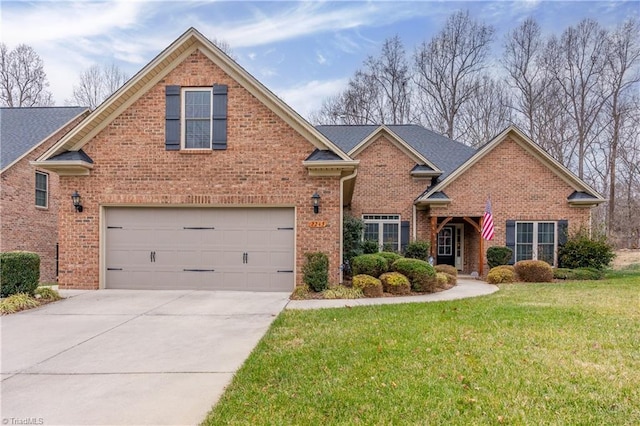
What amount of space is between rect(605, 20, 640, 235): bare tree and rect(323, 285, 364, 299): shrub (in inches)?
1028

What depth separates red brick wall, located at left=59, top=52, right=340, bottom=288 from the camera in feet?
32.7

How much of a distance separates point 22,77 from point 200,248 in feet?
95.6

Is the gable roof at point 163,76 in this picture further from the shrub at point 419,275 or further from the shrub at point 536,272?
the shrub at point 536,272

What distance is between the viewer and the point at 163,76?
1008 cm

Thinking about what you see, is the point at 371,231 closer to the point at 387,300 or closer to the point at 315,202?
the point at 315,202

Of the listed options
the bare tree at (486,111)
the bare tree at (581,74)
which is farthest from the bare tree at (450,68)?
the bare tree at (581,74)

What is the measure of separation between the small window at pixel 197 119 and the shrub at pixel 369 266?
208 inches

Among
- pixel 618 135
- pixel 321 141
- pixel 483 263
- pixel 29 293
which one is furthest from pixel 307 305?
pixel 618 135

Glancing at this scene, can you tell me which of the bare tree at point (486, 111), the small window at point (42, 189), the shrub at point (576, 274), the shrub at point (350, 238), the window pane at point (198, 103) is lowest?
the shrub at point (576, 274)

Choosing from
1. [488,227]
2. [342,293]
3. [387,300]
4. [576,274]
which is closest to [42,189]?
[342,293]

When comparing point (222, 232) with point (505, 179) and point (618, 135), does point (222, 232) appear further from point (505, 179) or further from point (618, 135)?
point (618, 135)

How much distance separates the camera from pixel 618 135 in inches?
1059

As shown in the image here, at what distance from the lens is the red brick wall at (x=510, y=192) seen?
15.1 meters

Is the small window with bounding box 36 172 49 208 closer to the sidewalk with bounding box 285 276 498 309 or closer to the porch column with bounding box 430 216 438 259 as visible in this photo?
the sidewalk with bounding box 285 276 498 309
